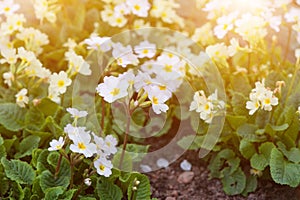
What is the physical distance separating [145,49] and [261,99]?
0.82m

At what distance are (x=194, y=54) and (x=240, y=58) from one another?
0.26 m

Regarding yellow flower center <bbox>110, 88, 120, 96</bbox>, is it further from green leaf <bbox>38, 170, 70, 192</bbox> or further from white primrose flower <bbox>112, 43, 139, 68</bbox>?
green leaf <bbox>38, 170, 70, 192</bbox>

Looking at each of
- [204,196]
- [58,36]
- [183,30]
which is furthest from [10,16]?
[204,196]

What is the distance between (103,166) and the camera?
2.50 metres

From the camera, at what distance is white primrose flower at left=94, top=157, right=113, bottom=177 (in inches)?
97.4

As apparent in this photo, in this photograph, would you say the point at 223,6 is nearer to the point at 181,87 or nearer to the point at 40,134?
the point at 181,87

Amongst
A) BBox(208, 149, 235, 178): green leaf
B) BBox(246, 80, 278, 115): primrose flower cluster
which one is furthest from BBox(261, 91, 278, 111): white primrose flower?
BBox(208, 149, 235, 178): green leaf

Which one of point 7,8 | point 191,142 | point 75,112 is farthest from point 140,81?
point 7,8

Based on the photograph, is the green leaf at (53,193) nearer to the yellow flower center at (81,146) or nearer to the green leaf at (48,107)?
the yellow flower center at (81,146)

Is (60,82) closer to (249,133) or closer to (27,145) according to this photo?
(27,145)

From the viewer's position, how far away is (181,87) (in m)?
3.30

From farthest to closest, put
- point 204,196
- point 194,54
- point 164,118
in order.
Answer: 1. point 194,54
2. point 164,118
3. point 204,196

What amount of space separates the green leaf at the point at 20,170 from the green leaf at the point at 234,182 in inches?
35.6

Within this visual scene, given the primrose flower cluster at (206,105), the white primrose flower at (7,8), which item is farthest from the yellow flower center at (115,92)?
the white primrose flower at (7,8)
